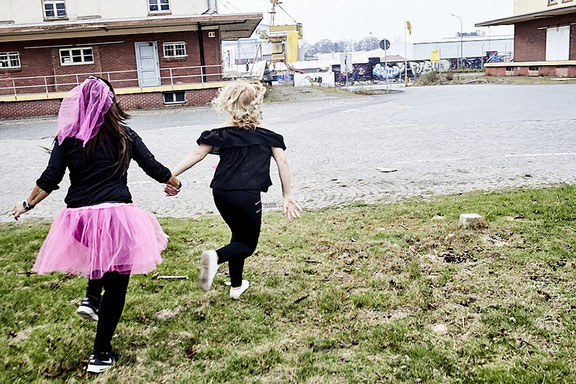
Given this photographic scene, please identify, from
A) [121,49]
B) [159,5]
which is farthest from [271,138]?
[159,5]

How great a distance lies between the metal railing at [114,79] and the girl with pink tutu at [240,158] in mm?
26452

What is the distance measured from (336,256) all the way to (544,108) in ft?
51.1

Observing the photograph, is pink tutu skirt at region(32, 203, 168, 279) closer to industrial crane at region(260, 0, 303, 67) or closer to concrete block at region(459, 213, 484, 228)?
concrete block at region(459, 213, 484, 228)

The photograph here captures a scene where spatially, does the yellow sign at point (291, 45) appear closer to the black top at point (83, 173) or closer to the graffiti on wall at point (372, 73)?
the graffiti on wall at point (372, 73)

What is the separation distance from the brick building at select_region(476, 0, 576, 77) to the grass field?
116ft

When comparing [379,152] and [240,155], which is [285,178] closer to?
[240,155]

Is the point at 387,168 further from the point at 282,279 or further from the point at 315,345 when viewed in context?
the point at 315,345

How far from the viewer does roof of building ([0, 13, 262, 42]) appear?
28.2 m

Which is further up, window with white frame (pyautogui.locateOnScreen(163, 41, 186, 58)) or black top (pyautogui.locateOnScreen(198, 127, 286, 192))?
window with white frame (pyautogui.locateOnScreen(163, 41, 186, 58))

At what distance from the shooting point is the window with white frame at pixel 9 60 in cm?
3028

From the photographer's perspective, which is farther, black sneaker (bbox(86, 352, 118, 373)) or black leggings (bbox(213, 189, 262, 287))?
black leggings (bbox(213, 189, 262, 287))

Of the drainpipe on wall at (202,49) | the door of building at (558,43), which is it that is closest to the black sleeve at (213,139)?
the drainpipe on wall at (202,49)

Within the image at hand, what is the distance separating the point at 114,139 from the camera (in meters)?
3.33

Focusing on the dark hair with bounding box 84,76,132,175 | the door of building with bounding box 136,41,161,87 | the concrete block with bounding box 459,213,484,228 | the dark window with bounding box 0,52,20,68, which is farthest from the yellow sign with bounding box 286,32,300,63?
the dark hair with bounding box 84,76,132,175
